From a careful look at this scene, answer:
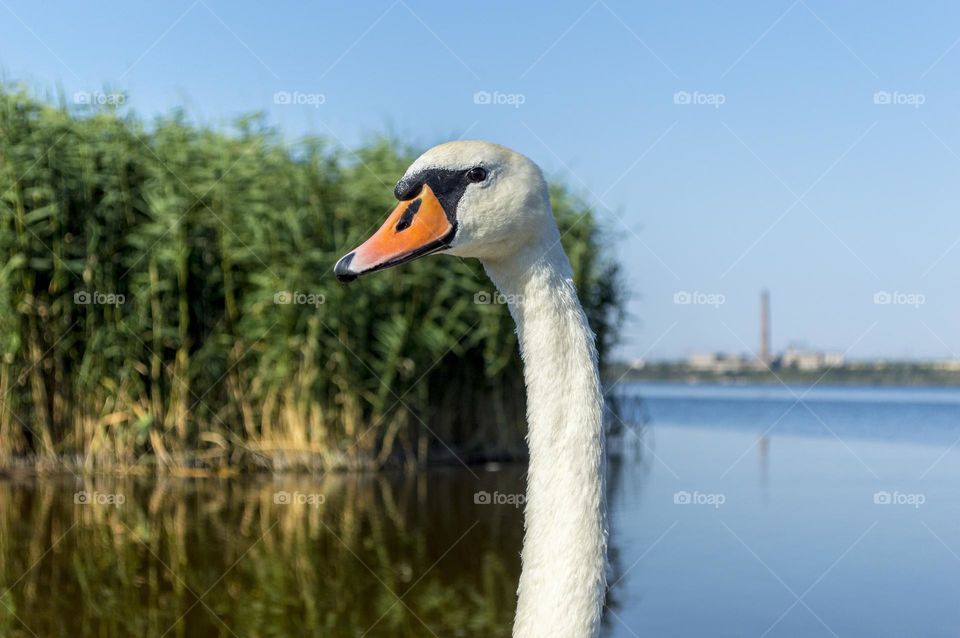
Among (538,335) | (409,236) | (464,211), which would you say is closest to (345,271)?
(409,236)

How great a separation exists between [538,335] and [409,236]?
449mm

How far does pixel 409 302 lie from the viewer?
13922 millimetres

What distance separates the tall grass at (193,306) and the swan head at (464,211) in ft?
34.4

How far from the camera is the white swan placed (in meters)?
2.58

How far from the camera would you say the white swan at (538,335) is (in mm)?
2576

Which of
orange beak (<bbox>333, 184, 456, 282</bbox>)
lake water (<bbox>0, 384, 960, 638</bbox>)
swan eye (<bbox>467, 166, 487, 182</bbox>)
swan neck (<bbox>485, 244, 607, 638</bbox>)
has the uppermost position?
swan eye (<bbox>467, 166, 487, 182</bbox>)

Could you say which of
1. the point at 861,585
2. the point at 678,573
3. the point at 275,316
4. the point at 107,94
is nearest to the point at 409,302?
the point at 275,316

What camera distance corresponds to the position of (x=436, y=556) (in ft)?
30.2

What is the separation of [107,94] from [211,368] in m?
3.92

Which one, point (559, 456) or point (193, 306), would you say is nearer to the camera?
point (559, 456)

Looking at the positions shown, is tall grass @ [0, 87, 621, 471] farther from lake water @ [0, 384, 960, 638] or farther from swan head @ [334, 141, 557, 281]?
swan head @ [334, 141, 557, 281]

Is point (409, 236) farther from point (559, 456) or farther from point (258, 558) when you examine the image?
point (258, 558)

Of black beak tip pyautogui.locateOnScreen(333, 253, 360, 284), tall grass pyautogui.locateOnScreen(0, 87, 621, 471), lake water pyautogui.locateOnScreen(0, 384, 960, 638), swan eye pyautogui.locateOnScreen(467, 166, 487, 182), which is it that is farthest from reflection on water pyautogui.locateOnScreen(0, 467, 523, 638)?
swan eye pyautogui.locateOnScreen(467, 166, 487, 182)

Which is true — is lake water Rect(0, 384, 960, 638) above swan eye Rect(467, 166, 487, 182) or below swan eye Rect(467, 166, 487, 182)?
below
